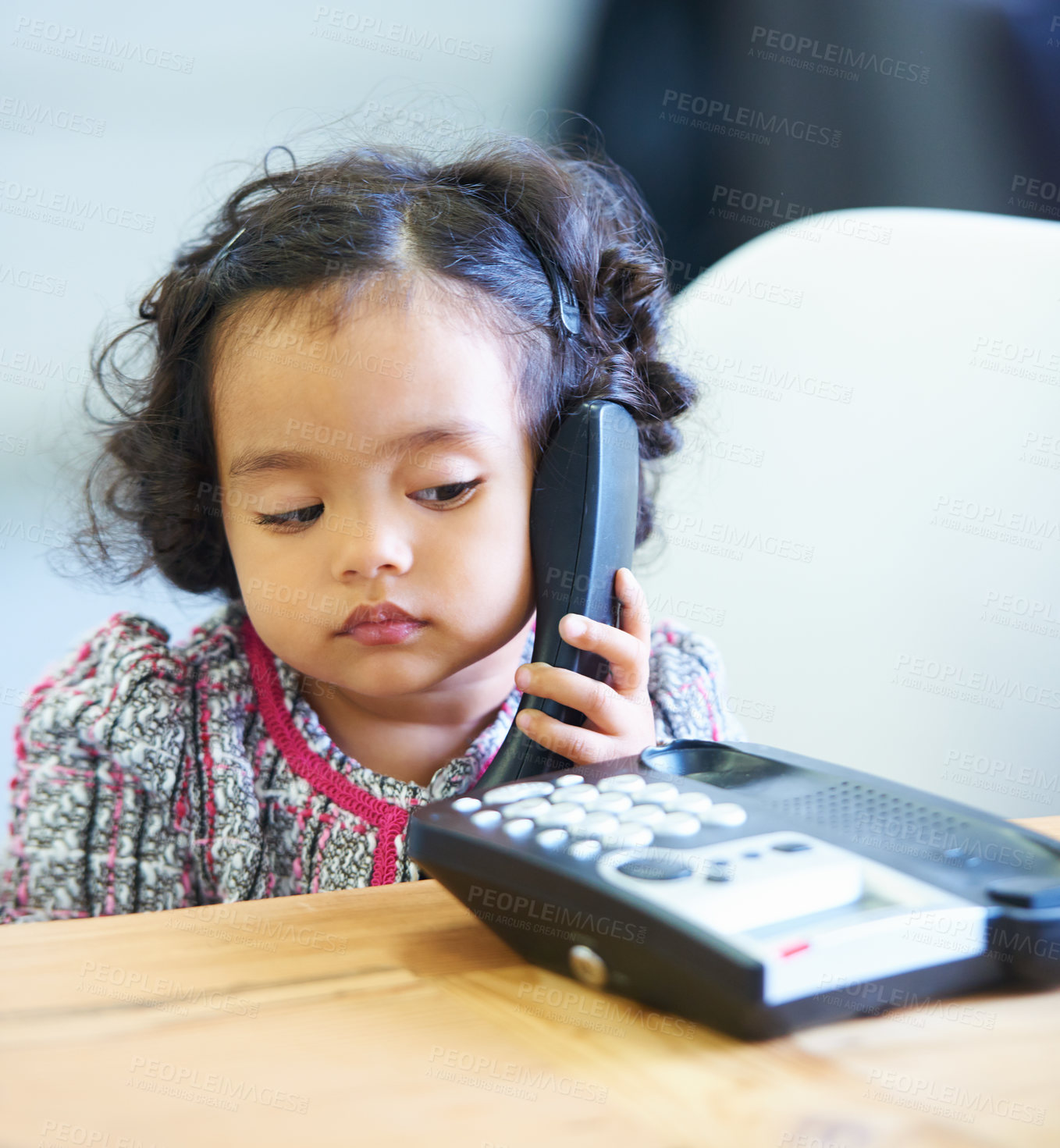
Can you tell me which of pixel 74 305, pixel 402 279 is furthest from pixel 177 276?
pixel 74 305

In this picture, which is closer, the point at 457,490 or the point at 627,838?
Answer: the point at 627,838

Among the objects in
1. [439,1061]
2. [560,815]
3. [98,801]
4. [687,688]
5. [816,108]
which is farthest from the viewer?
[816,108]

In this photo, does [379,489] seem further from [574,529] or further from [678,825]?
[678,825]

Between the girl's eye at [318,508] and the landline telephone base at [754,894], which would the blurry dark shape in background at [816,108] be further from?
the landline telephone base at [754,894]

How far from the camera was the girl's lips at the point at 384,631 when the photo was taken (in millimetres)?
756

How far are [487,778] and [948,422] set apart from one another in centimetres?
76

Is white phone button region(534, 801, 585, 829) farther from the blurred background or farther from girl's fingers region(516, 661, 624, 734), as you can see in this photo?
the blurred background

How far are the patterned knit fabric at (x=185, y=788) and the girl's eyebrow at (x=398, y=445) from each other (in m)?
0.22

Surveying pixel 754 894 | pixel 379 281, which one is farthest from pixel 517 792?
pixel 379 281

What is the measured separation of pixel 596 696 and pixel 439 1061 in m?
0.41

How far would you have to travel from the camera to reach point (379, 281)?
2.56ft

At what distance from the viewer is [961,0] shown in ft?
3.99

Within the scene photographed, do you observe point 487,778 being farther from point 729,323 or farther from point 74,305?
point 74,305

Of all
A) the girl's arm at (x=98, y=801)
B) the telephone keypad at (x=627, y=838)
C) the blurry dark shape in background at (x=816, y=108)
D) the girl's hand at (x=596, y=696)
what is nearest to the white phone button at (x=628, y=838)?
the telephone keypad at (x=627, y=838)
